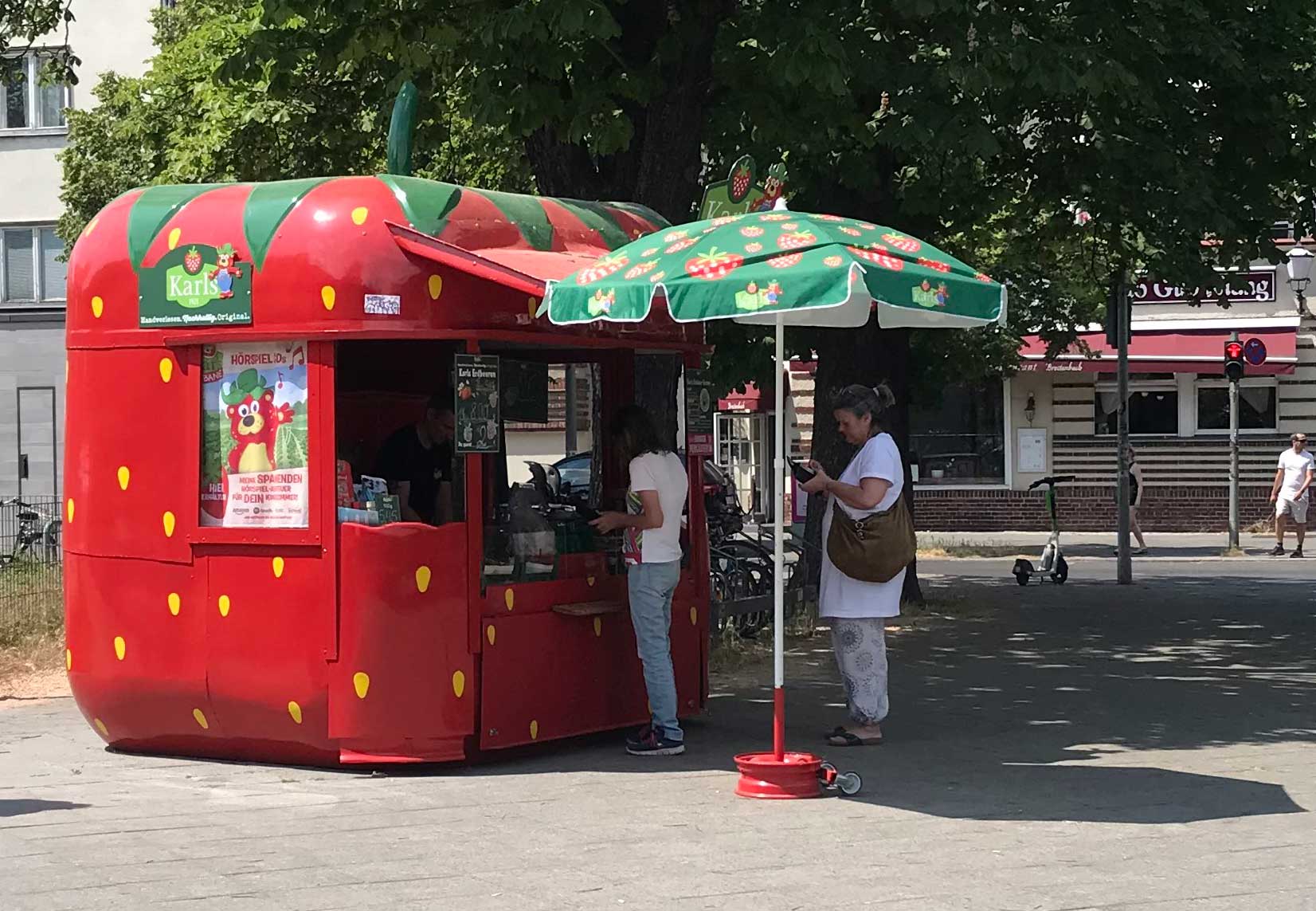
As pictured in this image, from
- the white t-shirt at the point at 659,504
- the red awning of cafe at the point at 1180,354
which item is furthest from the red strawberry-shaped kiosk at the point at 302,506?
the red awning of cafe at the point at 1180,354

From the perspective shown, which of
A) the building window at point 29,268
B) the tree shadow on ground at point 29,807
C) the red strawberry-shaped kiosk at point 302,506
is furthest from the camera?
the building window at point 29,268

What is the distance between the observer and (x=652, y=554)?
31.0 ft

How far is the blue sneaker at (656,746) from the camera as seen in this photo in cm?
955

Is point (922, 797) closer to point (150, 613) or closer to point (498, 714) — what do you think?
point (498, 714)

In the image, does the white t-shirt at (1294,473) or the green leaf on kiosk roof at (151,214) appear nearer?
the green leaf on kiosk roof at (151,214)

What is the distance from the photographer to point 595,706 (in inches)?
391

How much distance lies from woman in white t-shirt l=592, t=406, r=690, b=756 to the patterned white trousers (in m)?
0.86

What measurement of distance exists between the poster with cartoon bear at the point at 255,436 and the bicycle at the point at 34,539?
17.6 feet

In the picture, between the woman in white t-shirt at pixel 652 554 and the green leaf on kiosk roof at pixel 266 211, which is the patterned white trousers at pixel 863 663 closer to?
the woman in white t-shirt at pixel 652 554

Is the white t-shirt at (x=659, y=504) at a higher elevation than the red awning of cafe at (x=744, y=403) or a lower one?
lower

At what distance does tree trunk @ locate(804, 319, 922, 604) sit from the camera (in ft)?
56.0

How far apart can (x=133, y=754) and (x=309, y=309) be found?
2626mm

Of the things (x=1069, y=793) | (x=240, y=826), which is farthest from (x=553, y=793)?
(x=1069, y=793)

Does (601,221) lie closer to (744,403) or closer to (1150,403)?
(1150,403)
